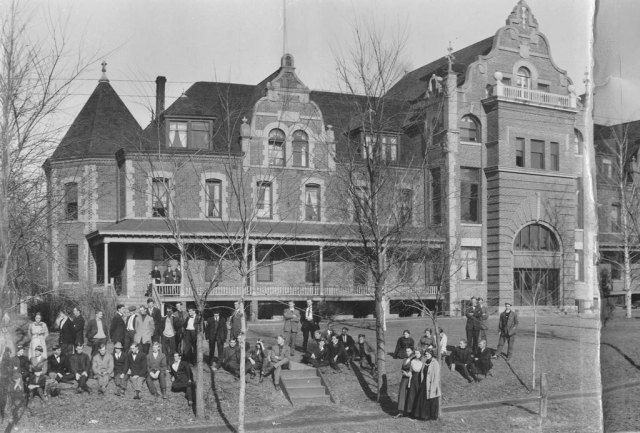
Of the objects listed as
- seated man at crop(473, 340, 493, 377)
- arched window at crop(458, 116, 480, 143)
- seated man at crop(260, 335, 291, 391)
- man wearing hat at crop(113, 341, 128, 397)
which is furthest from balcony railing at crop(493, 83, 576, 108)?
man wearing hat at crop(113, 341, 128, 397)

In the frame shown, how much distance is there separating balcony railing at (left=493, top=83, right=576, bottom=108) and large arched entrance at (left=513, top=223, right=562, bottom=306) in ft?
19.2

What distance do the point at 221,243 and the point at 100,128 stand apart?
989 centimetres

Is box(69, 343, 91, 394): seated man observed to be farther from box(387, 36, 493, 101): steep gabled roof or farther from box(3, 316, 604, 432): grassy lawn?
box(387, 36, 493, 101): steep gabled roof

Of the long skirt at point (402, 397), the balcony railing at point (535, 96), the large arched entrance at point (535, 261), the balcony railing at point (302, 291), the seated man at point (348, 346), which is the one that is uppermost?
the balcony railing at point (535, 96)

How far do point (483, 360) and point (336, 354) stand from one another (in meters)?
4.22

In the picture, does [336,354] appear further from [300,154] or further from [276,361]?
[300,154]

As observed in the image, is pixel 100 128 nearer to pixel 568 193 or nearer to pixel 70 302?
pixel 70 302

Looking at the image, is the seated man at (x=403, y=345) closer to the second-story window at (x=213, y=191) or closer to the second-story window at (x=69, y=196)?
the second-story window at (x=69, y=196)

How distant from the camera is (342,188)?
2755 cm

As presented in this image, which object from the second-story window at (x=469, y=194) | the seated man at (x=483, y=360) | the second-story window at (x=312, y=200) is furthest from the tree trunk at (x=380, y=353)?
the second-story window at (x=469, y=194)

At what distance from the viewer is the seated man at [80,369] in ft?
58.4

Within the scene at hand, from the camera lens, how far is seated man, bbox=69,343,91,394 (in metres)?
17.8

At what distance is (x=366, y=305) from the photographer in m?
33.3

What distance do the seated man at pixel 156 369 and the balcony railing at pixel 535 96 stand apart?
71.8 feet
